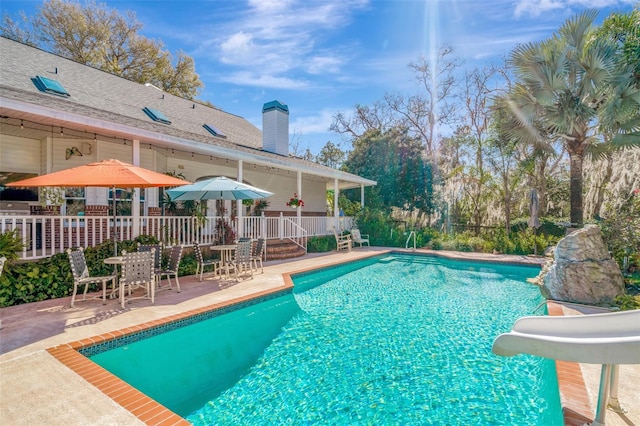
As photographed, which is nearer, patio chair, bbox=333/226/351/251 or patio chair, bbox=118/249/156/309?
patio chair, bbox=118/249/156/309

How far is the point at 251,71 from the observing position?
16125mm

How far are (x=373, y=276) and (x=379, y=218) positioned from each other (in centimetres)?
691

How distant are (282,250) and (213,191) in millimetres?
4076

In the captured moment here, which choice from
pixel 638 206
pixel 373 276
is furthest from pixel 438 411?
pixel 638 206

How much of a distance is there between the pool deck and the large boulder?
60 cm

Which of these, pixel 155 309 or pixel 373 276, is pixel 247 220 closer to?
pixel 373 276

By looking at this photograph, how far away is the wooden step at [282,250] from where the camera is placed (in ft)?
35.4

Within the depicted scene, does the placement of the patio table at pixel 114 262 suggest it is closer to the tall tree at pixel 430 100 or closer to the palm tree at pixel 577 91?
the palm tree at pixel 577 91

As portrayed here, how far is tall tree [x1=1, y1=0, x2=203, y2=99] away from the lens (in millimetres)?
18250

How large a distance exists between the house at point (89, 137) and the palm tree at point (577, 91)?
758 cm

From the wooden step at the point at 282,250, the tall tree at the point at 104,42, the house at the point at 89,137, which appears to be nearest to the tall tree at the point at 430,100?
the house at the point at 89,137

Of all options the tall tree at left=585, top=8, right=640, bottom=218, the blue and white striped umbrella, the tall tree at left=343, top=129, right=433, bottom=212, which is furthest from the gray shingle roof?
the tall tree at left=585, top=8, right=640, bottom=218

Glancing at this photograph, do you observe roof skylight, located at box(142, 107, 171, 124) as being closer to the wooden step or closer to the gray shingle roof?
the gray shingle roof

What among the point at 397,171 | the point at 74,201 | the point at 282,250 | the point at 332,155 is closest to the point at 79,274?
the point at 74,201
